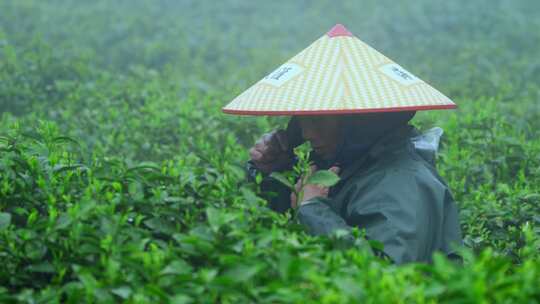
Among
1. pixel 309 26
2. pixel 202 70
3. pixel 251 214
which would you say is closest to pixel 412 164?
pixel 251 214

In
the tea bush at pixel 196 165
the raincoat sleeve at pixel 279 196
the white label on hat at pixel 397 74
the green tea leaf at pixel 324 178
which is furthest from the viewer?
the raincoat sleeve at pixel 279 196

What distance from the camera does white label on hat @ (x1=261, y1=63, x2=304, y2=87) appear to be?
3.17 meters

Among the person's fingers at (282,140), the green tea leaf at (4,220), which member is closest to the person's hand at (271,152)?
the person's fingers at (282,140)

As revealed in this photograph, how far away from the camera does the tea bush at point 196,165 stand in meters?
2.09

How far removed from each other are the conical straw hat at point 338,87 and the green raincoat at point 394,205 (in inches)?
8.4

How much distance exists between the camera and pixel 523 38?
10.5m

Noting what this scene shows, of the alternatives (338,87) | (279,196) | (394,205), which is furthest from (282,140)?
(394,205)

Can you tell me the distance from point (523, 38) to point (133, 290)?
30.5 feet

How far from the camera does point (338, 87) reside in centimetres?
304

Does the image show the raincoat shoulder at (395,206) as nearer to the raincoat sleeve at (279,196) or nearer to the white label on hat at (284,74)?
the raincoat sleeve at (279,196)

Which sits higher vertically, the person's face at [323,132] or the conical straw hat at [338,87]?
the conical straw hat at [338,87]

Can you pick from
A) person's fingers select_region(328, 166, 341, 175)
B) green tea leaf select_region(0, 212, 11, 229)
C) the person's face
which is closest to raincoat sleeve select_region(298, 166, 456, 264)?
person's fingers select_region(328, 166, 341, 175)

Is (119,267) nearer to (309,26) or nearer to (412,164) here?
(412,164)

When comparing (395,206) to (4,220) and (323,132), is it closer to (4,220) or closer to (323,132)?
(323,132)
